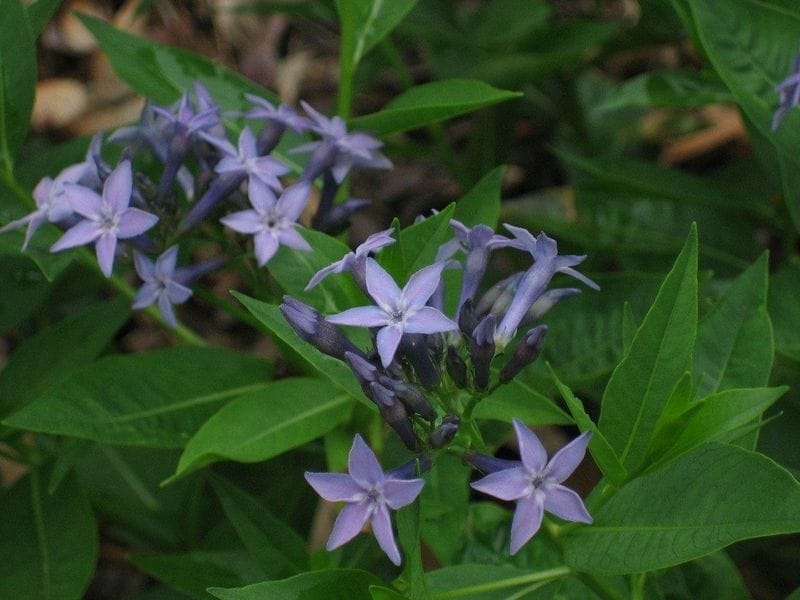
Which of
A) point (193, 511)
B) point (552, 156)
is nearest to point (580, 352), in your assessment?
point (193, 511)

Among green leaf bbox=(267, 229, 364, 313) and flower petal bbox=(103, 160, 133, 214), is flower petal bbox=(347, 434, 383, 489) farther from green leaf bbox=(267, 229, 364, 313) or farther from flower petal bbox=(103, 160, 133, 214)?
flower petal bbox=(103, 160, 133, 214)

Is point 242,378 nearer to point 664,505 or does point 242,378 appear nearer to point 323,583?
point 323,583

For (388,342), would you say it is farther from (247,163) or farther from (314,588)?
(247,163)

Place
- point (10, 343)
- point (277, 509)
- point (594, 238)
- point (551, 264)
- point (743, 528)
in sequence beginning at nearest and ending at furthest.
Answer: point (743, 528), point (551, 264), point (277, 509), point (594, 238), point (10, 343)

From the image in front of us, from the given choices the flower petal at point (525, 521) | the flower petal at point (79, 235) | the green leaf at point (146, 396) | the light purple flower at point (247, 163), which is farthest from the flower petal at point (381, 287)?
the green leaf at point (146, 396)

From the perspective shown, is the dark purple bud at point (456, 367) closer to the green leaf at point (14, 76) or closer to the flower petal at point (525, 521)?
the flower petal at point (525, 521)

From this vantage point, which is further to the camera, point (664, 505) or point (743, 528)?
point (664, 505)
